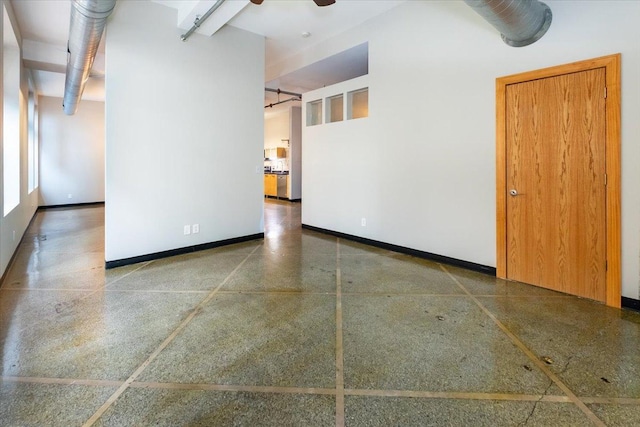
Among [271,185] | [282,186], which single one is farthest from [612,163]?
[271,185]

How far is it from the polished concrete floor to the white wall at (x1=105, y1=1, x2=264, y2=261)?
2.92ft

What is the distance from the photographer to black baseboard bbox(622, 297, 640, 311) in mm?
2621

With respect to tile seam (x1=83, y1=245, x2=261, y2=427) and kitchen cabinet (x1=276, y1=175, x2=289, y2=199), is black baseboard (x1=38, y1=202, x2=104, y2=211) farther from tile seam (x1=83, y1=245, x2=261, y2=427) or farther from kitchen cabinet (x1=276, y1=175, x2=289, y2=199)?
tile seam (x1=83, y1=245, x2=261, y2=427)

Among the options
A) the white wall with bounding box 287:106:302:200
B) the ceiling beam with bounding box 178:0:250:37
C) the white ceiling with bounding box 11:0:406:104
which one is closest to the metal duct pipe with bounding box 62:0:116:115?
the white ceiling with bounding box 11:0:406:104

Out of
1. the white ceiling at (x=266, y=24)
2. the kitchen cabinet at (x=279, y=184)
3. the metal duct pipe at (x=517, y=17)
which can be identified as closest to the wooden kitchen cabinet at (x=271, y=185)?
the kitchen cabinet at (x=279, y=184)

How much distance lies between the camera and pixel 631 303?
8.70ft

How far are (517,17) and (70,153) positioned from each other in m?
11.1

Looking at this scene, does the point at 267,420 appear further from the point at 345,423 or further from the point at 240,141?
the point at 240,141

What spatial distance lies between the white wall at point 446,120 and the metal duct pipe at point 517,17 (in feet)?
0.38

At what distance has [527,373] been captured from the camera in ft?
5.95

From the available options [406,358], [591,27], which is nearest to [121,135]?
[406,358]

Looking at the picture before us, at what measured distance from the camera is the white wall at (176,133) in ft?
12.4

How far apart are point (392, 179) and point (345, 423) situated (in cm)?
350

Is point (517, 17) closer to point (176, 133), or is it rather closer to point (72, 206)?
point (176, 133)
